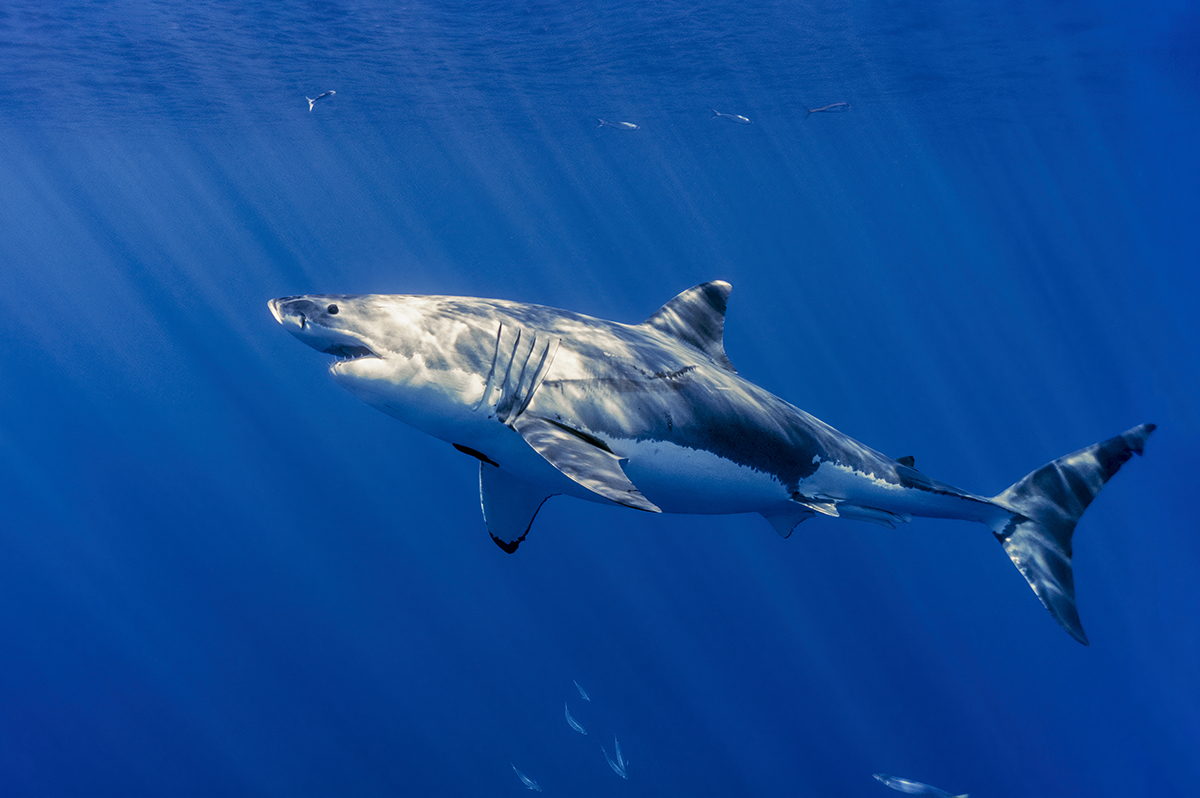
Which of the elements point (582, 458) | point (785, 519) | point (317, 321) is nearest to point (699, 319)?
point (785, 519)

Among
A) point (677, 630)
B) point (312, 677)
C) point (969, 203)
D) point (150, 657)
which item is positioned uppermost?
point (150, 657)

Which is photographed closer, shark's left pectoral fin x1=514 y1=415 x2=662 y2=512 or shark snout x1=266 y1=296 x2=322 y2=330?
shark's left pectoral fin x1=514 y1=415 x2=662 y2=512

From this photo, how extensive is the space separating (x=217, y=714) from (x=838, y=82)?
95.9 feet

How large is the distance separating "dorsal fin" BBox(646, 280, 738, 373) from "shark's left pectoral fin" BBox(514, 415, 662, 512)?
6.01 ft

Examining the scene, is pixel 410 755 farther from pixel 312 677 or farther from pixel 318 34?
pixel 318 34

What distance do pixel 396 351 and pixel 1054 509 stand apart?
5119 millimetres

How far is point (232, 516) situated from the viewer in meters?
24.7

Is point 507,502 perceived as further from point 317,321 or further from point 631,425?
point 317,321

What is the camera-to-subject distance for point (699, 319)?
15.6 ft

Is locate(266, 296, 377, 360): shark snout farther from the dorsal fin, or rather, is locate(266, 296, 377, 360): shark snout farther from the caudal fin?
the caudal fin

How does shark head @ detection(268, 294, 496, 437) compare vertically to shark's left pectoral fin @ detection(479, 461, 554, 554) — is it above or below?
above

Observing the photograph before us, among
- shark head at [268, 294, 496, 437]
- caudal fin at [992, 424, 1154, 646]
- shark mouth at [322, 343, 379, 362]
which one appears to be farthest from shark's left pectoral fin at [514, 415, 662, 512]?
caudal fin at [992, 424, 1154, 646]

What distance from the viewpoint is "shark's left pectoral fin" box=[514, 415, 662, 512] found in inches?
89.7

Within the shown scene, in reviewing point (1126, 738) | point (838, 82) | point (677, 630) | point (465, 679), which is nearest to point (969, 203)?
point (838, 82)
